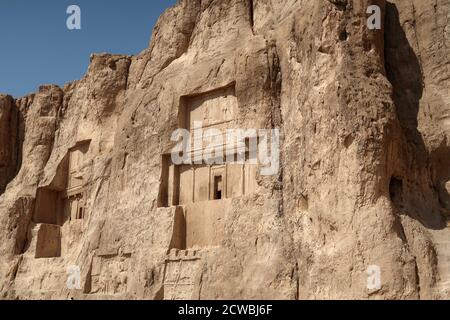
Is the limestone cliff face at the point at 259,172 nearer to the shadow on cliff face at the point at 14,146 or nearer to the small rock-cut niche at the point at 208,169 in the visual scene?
the small rock-cut niche at the point at 208,169

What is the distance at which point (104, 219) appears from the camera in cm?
1986

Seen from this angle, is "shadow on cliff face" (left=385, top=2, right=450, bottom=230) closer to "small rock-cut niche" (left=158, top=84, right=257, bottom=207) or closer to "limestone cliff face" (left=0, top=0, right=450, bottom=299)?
"limestone cliff face" (left=0, top=0, right=450, bottom=299)

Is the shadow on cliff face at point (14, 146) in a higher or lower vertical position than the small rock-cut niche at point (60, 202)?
higher

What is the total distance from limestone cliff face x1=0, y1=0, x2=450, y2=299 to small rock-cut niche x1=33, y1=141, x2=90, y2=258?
8 centimetres

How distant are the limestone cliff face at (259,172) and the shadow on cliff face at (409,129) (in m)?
0.04

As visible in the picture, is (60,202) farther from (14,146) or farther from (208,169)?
(208,169)

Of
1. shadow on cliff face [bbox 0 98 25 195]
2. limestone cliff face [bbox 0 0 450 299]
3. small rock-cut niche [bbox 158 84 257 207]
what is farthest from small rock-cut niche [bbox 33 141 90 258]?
small rock-cut niche [bbox 158 84 257 207]

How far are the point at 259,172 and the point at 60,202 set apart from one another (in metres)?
11.4

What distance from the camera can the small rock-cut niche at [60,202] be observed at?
23172mm

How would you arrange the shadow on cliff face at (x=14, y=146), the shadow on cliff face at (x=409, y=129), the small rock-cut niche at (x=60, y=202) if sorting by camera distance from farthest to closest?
the shadow on cliff face at (x=14, y=146)
the small rock-cut niche at (x=60, y=202)
the shadow on cliff face at (x=409, y=129)

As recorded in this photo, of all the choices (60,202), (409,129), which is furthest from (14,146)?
(409,129)

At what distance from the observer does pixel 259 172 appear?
15750mm

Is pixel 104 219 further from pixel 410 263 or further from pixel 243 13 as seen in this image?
pixel 410 263

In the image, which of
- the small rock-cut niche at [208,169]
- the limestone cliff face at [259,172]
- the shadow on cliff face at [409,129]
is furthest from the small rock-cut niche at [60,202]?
the shadow on cliff face at [409,129]
